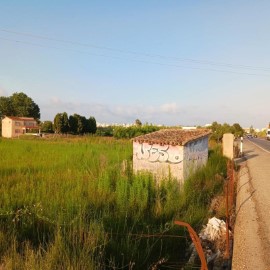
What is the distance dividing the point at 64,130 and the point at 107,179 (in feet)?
251

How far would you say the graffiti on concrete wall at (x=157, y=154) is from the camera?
1334cm

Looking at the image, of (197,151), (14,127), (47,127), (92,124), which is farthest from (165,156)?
(92,124)

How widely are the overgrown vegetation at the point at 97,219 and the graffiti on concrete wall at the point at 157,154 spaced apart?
76cm

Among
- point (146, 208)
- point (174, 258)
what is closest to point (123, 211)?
point (146, 208)

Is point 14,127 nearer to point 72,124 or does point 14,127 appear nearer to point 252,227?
point 72,124

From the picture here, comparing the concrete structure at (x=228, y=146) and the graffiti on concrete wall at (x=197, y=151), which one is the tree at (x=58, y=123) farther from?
the graffiti on concrete wall at (x=197, y=151)

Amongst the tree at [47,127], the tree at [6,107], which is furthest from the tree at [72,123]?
the tree at [6,107]

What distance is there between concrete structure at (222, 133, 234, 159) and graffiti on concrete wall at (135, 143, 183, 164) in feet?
32.2

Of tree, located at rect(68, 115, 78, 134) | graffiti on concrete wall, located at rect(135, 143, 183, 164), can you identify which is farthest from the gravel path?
tree, located at rect(68, 115, 78, 134)

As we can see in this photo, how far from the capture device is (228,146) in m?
22.4

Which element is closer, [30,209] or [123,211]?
[30,209]

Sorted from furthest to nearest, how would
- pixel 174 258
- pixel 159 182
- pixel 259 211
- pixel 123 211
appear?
pixel 159 182, pixel 259 211, pixel 123 211, pixel 174 258

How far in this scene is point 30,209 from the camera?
7.89 m

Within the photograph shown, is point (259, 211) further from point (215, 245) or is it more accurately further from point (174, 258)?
point (174, 258)
